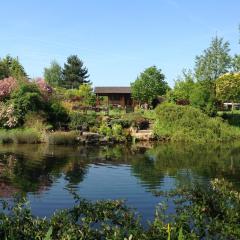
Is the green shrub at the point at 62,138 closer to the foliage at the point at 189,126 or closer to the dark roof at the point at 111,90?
the foliage at the point at 189,126

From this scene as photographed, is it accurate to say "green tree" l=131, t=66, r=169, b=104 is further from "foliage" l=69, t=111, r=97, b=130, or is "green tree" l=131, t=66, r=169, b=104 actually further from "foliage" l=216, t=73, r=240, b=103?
"foliage" l=69, t=111, r=97, b=130

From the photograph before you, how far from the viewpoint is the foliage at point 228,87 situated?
53.3 m

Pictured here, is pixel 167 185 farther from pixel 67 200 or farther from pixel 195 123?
pixel 195 123

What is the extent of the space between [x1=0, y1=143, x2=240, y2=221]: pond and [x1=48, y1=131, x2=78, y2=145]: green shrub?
2.11 meters

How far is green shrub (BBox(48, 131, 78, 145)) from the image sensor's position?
39.8m

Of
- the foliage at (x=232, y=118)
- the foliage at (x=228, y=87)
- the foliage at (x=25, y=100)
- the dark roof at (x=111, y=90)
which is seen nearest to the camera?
the foliage at (x=25, y=100)

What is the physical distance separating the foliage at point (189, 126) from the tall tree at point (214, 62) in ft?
39.5

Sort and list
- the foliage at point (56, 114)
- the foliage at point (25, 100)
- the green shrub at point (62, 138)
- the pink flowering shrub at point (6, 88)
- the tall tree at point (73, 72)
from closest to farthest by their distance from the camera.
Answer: the green shrub at point (62, 138), the foliage at point (25, 100), the foliage at point (56, 114), the pink flowering shrub at point (6, 88), the tall tree at point (73, 72)

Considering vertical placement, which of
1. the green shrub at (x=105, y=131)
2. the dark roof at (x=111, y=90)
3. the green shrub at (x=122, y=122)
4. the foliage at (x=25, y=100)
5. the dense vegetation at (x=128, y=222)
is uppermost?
the dark roof at (x=111, y=90)

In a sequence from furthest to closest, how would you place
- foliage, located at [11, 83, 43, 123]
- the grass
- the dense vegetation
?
foliage, located at [11, 83, 43, 123], the grass, the dense vegetation

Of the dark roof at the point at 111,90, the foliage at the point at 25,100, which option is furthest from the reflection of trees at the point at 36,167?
the dark roof at the point at 111,90

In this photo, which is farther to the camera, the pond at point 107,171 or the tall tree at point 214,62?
the tall tree at point 214,62

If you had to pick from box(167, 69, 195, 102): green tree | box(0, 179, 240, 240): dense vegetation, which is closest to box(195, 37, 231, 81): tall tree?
box(167, 69, 195, 102): green tree

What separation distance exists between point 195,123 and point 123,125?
7.33 metres
